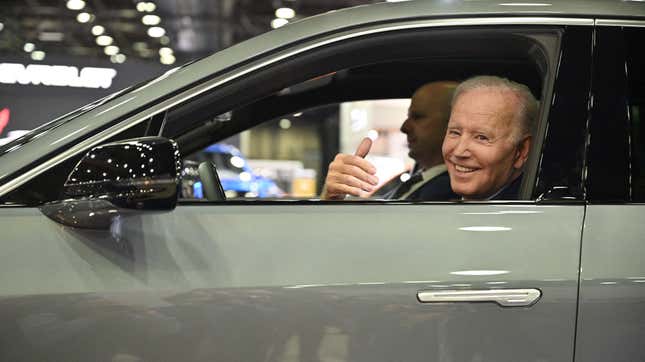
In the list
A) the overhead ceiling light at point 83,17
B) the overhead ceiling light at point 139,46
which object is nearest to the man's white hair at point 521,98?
the overhead ceiling light at point 83,17

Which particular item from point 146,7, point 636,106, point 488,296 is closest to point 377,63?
point 636,106

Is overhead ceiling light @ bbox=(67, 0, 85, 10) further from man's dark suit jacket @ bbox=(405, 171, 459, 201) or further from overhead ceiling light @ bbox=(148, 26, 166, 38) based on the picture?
man's dark suit jacket @ bbox=(405, 171, 459, 201)

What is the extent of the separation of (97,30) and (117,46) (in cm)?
244

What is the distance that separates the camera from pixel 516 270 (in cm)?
159

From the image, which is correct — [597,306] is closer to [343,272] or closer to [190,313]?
[343,272]

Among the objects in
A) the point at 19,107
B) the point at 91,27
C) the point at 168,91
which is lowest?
the point at 168,91

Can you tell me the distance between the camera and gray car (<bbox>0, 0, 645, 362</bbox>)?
Result: 59.4 inches

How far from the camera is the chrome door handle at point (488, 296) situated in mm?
1550

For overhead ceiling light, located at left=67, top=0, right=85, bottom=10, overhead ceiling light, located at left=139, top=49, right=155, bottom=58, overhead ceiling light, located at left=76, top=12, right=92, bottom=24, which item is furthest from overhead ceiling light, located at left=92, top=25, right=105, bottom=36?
overhead ceiling light, located at left=139, top=49, right=155, bottom=58

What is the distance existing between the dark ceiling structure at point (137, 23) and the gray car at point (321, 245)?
14.3 meters

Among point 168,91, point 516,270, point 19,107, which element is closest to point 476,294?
point 516,270

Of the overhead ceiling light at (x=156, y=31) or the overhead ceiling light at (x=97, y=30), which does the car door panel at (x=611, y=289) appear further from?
the overhead ceiling light at (x=97, y=30)

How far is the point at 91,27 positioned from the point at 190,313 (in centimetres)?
1974

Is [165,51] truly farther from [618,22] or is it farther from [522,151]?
[618,22]
